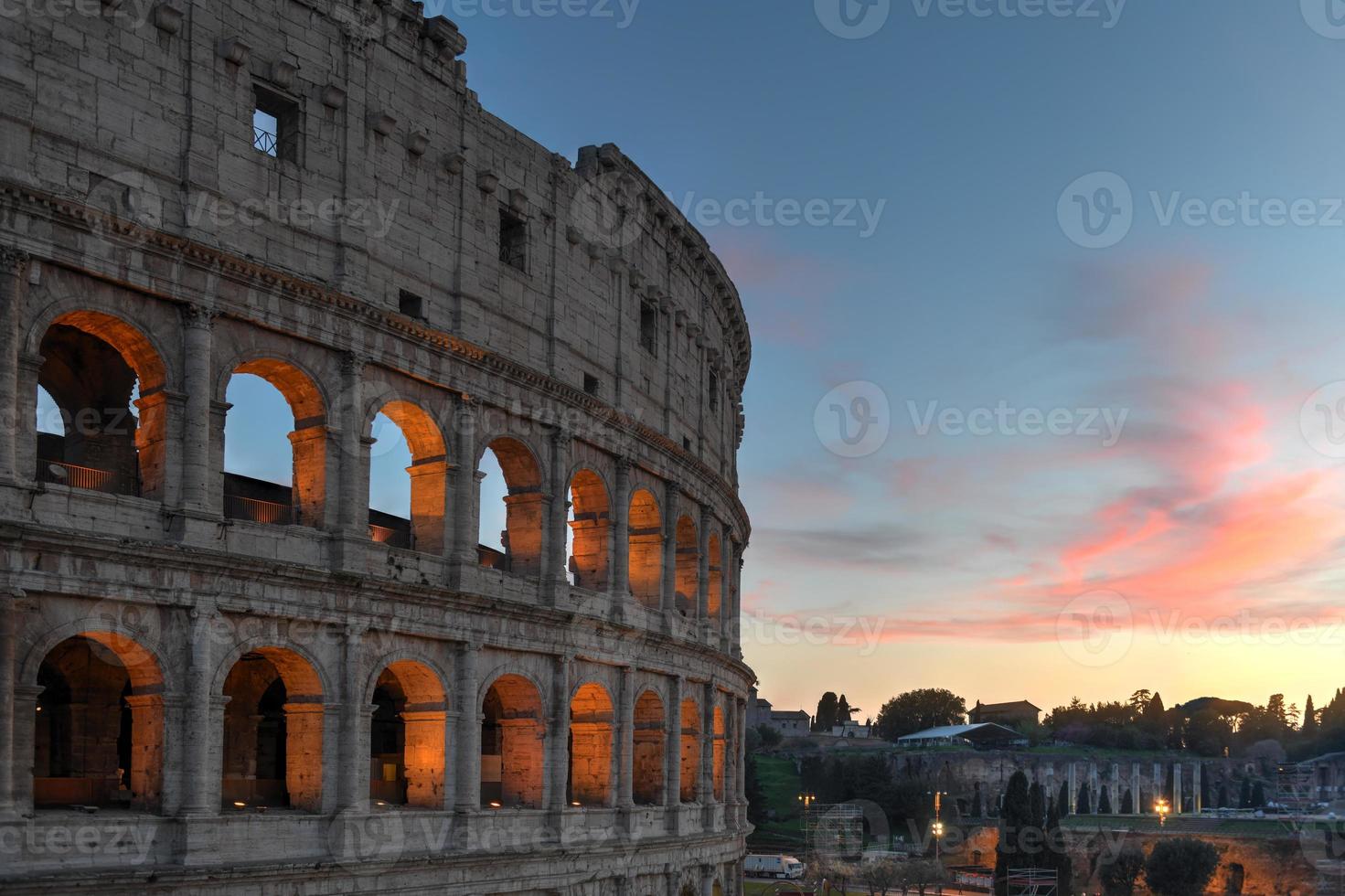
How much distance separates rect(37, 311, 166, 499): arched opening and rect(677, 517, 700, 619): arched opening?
56.2 ft

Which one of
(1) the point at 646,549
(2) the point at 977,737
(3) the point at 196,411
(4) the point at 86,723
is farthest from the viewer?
(2) the point at 977,737

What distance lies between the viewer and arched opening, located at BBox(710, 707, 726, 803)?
142 ft

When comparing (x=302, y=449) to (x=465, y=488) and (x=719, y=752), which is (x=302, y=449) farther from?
(x=719, y=752)

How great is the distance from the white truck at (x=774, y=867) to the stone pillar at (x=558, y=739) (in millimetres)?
63602

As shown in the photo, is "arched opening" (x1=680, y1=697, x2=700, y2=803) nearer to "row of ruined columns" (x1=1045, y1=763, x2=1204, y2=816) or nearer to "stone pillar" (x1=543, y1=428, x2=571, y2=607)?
"stone pillar" (x1=543, y1=428, x2=571, y2=607)

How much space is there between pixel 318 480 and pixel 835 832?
296 feet

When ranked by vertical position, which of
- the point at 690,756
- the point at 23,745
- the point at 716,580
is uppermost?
the point at 716,580

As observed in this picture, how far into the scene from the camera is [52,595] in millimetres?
22469

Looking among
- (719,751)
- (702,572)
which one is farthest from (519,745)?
(719,751)

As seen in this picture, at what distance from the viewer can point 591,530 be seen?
3600 cm

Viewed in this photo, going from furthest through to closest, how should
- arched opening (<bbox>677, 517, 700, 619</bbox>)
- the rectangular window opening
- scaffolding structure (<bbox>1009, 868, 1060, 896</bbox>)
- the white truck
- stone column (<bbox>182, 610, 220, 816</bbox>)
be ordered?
1. the white truck
2. scaffolding structure (<bbox>1009, 868, 1060, 896</bbox>)
3. arched opening (<bbox>677, 517, 700, 619</bbox>)
4. the rectangular window opening
5. stone column (<bbox>182, 610, 220, 816</bbox>)

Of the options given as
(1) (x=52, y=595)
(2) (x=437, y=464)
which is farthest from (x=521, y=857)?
(1) (x=52, y=595)

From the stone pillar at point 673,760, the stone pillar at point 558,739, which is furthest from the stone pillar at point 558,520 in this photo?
the stone pillar at point 673,760

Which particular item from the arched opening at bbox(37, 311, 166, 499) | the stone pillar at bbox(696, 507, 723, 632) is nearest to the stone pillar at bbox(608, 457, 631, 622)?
the stone pillar at bbox(696, 507, 723, 632)
